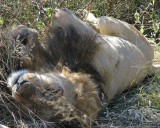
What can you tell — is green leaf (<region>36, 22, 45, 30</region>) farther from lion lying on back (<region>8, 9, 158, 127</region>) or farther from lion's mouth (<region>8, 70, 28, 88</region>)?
lion's mouth (<region>8, 70, 28, 88</region>)

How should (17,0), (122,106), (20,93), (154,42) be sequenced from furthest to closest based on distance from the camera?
(154,42) < (17,0) < (122,106) < (20,93)

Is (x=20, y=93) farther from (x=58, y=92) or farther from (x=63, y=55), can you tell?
(x=63, y=55)

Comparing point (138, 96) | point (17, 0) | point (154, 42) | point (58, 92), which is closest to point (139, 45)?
point (154, 42)

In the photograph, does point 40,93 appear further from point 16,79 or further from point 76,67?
point 76,67

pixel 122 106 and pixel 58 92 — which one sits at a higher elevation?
pixel 58 92

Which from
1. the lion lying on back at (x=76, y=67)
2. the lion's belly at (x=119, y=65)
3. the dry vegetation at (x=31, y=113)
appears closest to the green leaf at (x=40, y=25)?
the dry vegetation at (x=31, y=113)

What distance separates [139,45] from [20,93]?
70.0 inches

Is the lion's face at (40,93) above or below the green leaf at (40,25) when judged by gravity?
A: below

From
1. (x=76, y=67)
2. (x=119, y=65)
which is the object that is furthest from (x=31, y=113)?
(x=119, y=65)

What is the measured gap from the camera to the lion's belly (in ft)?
12.6

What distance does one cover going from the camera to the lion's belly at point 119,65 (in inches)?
151

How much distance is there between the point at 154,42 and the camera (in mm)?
4906

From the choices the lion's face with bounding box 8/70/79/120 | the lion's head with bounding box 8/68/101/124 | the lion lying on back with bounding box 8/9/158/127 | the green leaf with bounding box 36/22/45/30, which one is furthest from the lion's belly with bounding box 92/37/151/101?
the lion's face with bounding box 8/70/79/120

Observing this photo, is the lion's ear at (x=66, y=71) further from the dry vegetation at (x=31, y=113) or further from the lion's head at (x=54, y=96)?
the dry vegetation at (x=31, y=113)
